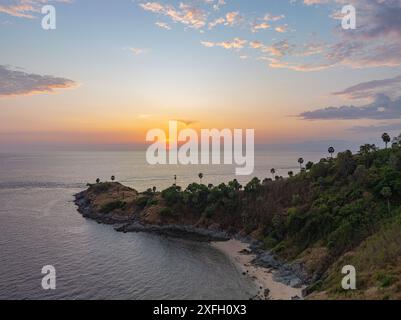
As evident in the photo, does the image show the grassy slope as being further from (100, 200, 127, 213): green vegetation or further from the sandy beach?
the sandy beach

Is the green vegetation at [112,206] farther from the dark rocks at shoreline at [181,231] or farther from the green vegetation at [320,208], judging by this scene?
the green vegetation at [320,208]

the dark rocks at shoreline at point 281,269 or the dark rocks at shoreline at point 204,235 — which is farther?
the dark rocks at shoreline at point 204,235

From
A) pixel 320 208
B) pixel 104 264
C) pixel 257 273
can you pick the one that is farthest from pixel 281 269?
pixel 104 264

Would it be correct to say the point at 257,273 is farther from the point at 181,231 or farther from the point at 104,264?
the point at 181,231

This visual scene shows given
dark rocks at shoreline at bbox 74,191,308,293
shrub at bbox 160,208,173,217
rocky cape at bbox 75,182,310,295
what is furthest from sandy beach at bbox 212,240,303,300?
shrub at bbox 160,208,173,217

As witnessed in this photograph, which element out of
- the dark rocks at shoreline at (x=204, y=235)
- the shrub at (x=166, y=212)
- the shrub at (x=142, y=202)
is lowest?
the dark rocks at shoreline at (x=204, y=235)

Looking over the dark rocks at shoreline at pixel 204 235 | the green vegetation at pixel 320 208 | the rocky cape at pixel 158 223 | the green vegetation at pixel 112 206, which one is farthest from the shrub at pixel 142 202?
the green vegetation at pixel 320 208

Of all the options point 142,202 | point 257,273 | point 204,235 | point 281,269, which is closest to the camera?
point 257,273

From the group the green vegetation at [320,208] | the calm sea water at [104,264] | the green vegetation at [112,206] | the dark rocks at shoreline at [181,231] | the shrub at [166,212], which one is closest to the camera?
the calm sea water at [104,264]
